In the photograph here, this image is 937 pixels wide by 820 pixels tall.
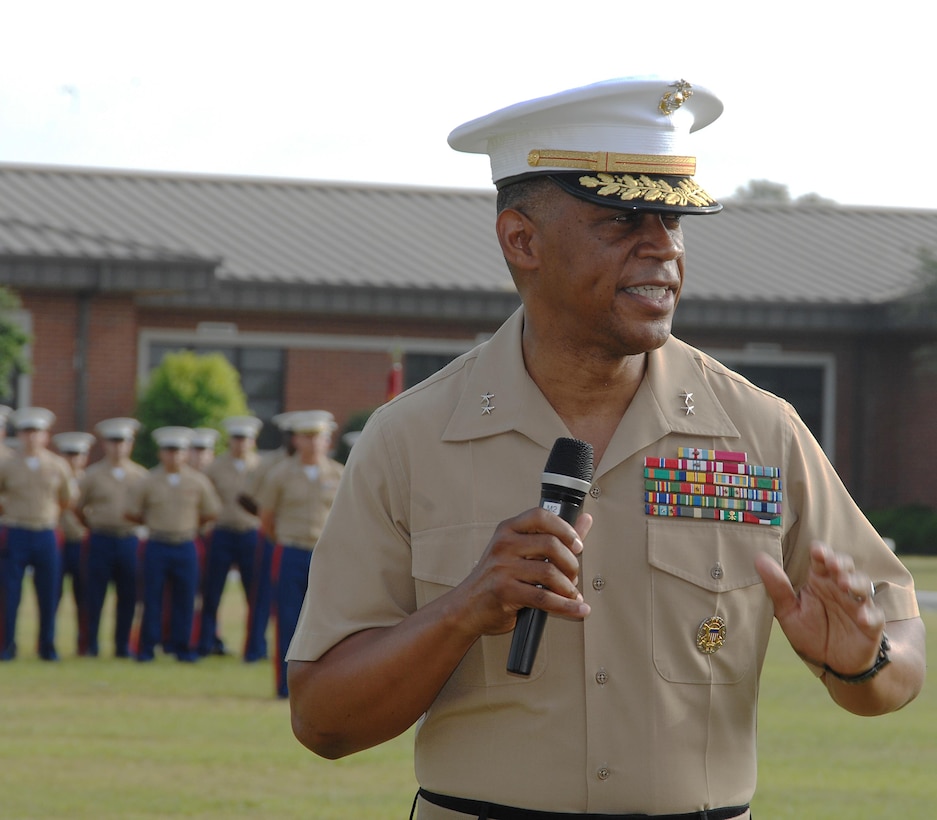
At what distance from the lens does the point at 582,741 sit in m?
2.56

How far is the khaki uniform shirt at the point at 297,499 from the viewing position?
41.4ft

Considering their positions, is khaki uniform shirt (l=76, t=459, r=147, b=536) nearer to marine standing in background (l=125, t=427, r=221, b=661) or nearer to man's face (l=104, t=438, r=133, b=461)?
marine standing in background (l=125, t=427, r=221, b=661)

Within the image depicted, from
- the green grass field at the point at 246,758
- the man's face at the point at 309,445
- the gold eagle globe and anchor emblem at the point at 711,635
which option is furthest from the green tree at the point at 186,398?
the gold eagle globe and anchor emblem at the point at 711,635

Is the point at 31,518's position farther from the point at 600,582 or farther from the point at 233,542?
the point at 600,582

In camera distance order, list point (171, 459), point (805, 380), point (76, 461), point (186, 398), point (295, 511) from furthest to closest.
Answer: point (805, 380)
point (186, 398)
point (76, 461)
point (171, 459)
point (295, 511)

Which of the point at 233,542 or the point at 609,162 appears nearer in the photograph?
the point at 609,162

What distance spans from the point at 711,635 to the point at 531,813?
41 centimetres

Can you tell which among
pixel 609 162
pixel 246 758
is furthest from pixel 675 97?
pixel 246 758

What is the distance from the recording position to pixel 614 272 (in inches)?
104

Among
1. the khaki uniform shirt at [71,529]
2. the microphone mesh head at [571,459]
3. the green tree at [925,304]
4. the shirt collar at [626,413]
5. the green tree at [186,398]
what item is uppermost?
the green tree at [925,304]

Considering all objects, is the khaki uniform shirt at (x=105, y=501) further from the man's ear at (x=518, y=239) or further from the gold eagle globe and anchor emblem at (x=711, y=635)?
the gold eagle globe and anchor emblem at (x=711, y=635)

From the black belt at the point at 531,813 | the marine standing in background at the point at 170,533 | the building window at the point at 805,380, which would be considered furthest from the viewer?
the building window at the point at 805,380

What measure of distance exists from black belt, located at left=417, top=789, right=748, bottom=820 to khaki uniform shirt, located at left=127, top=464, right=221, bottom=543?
12688 millimetres

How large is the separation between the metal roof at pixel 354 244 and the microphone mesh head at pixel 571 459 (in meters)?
21.8
